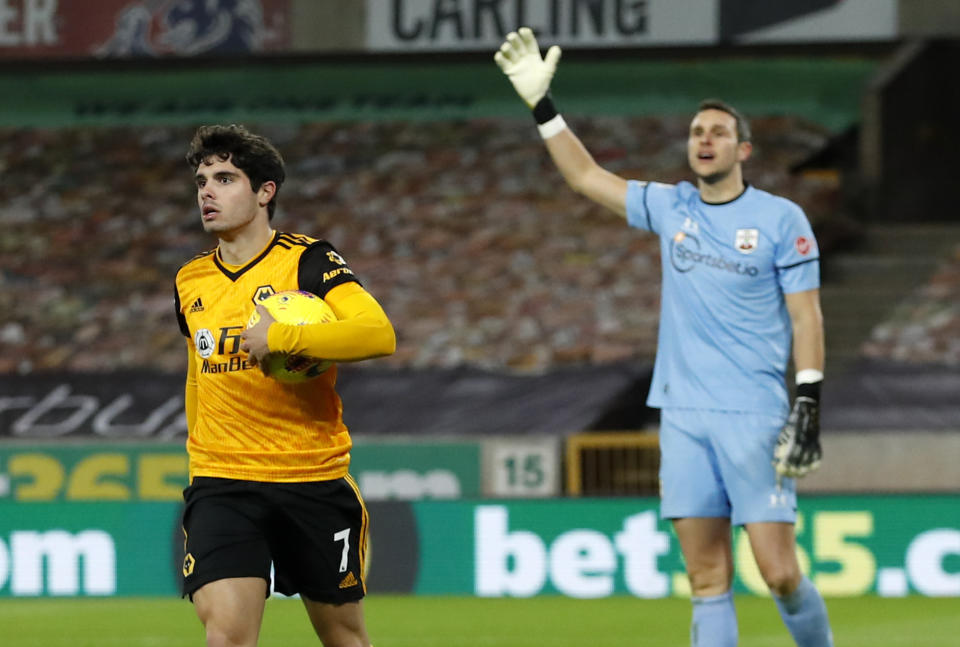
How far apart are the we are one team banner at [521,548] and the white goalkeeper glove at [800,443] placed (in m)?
5.68

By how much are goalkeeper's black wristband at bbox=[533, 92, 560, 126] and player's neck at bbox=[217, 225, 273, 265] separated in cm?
160

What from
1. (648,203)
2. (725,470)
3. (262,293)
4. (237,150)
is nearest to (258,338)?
(262,293)

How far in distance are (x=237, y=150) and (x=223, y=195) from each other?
0.45 ft

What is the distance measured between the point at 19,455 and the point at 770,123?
9103mm

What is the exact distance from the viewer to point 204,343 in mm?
4781

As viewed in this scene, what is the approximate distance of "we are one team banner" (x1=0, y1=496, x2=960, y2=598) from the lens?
37.1ft

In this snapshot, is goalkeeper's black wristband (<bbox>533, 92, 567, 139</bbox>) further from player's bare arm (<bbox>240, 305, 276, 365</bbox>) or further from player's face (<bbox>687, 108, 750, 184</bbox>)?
player's bare arm (<bbox>240, 305, 276, 365</bbox>)

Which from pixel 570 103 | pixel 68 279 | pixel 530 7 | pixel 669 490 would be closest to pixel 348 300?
pixel 669 490

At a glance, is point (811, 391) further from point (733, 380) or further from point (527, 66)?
point (527, 66)

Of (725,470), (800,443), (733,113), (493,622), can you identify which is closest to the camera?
(800,443)

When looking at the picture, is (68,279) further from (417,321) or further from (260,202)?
(260,202)

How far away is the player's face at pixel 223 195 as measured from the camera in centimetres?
476

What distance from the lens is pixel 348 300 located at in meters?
4.70

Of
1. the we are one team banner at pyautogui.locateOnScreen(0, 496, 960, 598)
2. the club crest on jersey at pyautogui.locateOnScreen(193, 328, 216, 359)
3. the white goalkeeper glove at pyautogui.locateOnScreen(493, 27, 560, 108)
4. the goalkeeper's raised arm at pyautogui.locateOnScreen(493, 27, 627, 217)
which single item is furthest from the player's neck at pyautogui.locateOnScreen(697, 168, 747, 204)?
the we are one team banner at pyautogui.locateOnScreen(0, 496, 960, 598)
